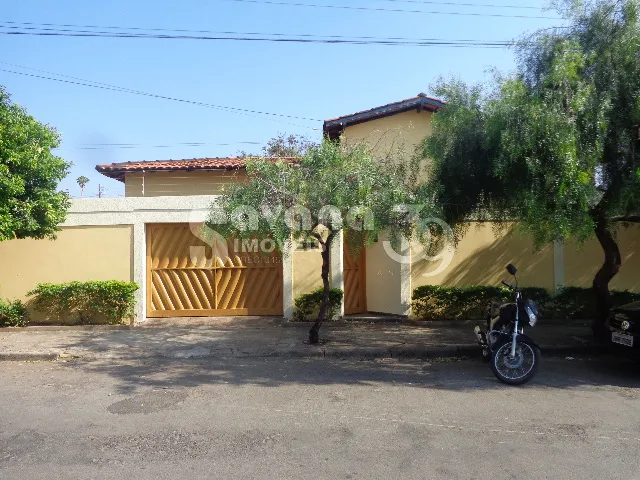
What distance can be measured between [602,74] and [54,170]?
899 centimetres

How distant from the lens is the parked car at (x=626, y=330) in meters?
6.69

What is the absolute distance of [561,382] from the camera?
6.58 meters

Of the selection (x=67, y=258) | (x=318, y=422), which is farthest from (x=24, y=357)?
(x=318, y=422)

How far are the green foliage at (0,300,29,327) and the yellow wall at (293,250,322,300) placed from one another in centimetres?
560

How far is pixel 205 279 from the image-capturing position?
11.1 m

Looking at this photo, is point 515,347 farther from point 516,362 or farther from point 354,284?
point 354,284

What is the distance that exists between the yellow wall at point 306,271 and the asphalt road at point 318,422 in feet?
11.2

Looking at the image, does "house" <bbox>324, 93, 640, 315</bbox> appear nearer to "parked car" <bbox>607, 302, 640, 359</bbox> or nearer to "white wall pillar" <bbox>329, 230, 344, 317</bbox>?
"white wall pillar" <bbox>329, 230, 344, 317</bbox>

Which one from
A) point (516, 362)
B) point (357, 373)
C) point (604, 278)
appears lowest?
point (357, 373)

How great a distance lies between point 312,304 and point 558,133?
6030 mm

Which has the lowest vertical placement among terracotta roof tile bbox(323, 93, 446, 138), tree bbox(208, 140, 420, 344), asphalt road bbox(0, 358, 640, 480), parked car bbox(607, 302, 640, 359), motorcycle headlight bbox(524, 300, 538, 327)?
asphalt road bbox(0, 358, 640, 480)

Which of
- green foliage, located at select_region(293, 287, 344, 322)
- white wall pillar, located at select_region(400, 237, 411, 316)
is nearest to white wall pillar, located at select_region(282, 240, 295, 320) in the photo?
green foliage, located at select_region(293, 287, 344, 322)

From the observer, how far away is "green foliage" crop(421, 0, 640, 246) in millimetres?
6344

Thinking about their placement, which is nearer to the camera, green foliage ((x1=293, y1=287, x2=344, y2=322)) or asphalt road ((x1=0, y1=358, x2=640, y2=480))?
asphalt road ((x1=0, y1=358, x2=640, y2=480))
